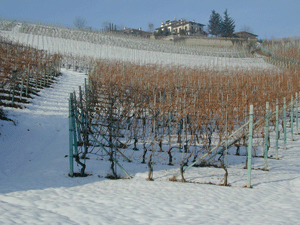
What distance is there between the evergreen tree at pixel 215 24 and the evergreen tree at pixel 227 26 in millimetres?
936

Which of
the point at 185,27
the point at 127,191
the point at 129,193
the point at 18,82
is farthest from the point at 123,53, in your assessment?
the point at 185,27

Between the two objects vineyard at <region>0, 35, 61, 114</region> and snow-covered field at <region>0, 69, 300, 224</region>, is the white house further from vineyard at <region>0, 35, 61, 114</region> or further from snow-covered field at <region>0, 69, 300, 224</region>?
snow-covered field at <region>0, 69, 300, 224</region>

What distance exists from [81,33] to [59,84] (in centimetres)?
2751

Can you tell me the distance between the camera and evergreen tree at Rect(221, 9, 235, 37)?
5947cm

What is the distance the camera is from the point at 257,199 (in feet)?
17.6

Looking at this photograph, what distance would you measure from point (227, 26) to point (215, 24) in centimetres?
296

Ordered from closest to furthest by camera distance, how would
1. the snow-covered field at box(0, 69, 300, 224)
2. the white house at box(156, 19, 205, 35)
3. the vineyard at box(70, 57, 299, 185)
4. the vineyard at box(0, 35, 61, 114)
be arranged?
the snow-covered field at box(0, 69, 300, 224), the vineyard at box(70, 57, 299, 185), the vineyard at box(0, 35, 61, 114), the white house at box(156, 19, 205, 35)

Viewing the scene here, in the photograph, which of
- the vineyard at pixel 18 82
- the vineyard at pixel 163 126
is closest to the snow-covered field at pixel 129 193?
the vineyard at pixel 163 126

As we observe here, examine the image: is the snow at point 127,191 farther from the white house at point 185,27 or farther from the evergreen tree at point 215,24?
the white house at point 185,27

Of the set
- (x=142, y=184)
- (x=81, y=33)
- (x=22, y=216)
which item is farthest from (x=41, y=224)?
(x=81, y=33)

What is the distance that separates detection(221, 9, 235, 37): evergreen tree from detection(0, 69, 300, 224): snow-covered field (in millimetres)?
55618

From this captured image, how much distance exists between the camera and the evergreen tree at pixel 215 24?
60875mm

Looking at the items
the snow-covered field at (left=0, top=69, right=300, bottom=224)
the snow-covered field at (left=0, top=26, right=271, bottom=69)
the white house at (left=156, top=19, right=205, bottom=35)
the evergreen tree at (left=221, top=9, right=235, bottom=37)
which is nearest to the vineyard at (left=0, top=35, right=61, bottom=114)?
the snow-covered field at (left=0, top=69, right=300, bottom=224)

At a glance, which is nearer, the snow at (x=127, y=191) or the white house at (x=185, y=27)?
the snow at (x=127, y=191)
